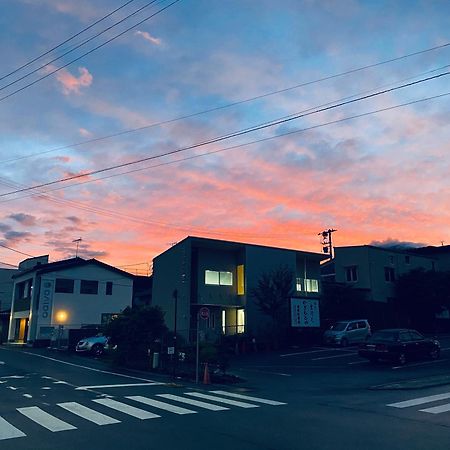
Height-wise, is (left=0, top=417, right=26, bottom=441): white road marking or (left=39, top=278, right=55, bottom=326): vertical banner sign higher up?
(left=39, top=278, right=55, bottom=326): vertical banner sign

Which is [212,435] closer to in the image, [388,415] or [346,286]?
[388,415]

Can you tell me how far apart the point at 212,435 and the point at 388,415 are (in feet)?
14.7

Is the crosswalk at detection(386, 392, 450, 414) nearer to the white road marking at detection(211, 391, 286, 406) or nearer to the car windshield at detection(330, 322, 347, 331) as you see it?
the white road marking at detection(211, 391, 286, 406)

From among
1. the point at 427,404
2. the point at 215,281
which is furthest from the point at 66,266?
the point at 427,404

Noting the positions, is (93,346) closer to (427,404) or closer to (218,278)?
(218,278)

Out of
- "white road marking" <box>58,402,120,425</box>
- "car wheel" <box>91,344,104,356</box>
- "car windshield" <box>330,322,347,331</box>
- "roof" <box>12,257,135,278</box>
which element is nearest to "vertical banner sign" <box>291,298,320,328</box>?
"car windshield" <box>330,322,347,331</box>

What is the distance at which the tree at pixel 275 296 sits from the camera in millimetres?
33906

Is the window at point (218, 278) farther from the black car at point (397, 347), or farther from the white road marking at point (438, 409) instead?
the white road marking at point (438, 409)

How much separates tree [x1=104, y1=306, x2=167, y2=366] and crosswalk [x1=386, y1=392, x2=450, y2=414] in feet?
→ 46.2

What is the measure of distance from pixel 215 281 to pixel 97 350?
9.98 m

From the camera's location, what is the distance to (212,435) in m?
8.20

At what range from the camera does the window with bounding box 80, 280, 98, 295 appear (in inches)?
1784

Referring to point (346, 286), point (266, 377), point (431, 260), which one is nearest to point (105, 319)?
point (346, 286)

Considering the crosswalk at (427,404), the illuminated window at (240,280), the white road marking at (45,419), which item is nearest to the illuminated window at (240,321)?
the illuminated window at (240,280)
